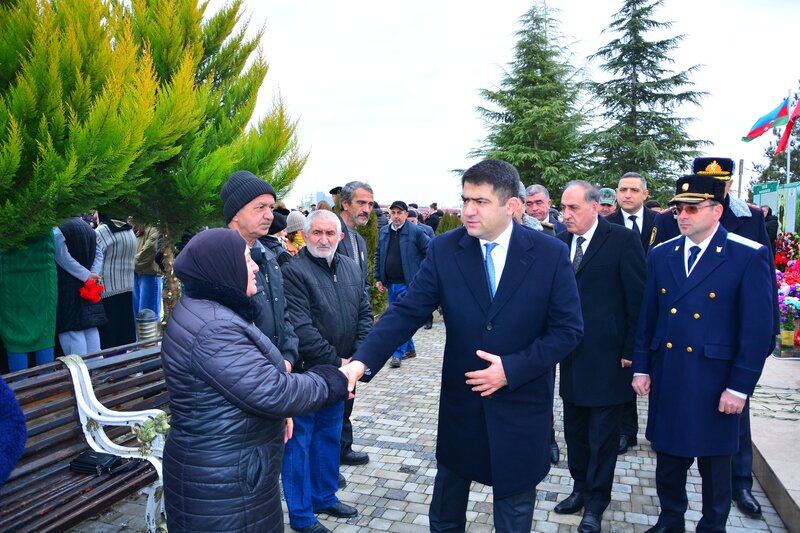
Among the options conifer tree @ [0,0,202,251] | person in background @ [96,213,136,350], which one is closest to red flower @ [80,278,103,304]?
person in background @ [96,213,136,350]

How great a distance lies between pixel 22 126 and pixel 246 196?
160cm

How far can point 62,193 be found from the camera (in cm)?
391

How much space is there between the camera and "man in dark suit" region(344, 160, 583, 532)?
108 inches

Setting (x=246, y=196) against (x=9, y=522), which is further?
(x=246, y=196)

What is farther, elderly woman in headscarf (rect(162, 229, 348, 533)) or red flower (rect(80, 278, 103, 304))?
red flower (rect(80, 278, 103, 304))

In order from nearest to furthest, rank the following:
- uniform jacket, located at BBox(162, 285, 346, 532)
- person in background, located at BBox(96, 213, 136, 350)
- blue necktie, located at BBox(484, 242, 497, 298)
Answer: uniform jacket, located at BBox(162, 285, 346, 532)
blue necktie, located at BBox(484, 242, 497, 298)
person in background, located at BBox(96, 213, 136, 350)

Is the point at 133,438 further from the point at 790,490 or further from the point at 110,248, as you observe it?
the point at 790,490

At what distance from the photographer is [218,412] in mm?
2359

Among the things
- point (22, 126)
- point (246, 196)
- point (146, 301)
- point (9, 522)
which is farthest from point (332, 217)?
point (146, 301)

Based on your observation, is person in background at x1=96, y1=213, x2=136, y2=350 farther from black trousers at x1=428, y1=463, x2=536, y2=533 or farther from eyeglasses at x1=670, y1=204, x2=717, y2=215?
eyeglasses at x1=670, y1=204, x2=717, y2=215

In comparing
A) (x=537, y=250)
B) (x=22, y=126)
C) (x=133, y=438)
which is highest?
(x=22, y=126)

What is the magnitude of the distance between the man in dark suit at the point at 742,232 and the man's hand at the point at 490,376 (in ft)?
6.95

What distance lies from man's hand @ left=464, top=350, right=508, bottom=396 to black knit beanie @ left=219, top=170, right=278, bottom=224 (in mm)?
1903

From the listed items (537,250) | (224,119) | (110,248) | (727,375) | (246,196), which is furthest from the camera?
(110,248)
